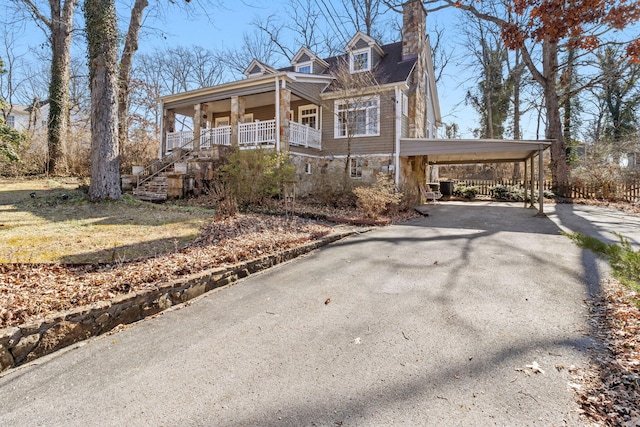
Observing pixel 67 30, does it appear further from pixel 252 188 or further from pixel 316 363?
pixel 316 363

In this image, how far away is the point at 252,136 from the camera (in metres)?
13.7

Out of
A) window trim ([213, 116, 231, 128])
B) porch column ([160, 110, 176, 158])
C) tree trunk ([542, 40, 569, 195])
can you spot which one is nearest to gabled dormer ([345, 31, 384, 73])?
window trim ([213, 116, 231, 128])

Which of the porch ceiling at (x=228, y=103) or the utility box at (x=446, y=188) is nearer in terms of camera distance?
the porch ceiling at (x=228, y=103)

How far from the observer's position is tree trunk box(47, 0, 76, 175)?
46.0 feet

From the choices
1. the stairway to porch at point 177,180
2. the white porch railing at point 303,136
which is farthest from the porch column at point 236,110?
the white porch railing at point 303,136

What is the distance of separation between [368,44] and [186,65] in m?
21.2

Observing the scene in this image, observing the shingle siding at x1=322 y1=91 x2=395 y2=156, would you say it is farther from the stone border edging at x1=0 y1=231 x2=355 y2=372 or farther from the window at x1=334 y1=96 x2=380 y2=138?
the stone border edging at x1=0 y1=231 x2=355 y2=372

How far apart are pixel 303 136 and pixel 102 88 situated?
7598 mm

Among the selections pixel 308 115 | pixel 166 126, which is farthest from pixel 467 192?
pixel 166 126

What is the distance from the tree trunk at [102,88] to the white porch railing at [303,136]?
637 cm

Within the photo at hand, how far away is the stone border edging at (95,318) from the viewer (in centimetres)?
257

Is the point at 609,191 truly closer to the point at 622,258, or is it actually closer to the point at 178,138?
the point at 622,258

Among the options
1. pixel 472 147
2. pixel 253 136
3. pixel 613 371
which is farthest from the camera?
pixel 253 136

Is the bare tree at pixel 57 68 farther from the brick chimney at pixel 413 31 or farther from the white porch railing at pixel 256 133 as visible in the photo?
the brick chimney at pixel 413 31
